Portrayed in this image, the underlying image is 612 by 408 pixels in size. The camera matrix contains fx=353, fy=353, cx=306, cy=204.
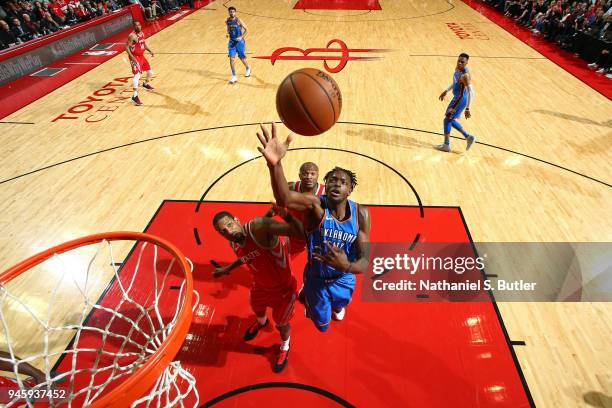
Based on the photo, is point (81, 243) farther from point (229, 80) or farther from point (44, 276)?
point (229, 80)

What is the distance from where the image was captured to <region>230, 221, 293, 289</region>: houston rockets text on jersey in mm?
2672

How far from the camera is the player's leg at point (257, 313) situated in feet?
9.44

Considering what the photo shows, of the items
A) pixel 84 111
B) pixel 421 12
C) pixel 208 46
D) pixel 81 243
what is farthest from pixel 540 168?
pixel 421 12

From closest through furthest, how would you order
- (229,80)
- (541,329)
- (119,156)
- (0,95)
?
(541,329) → (119,156) → (0,95) → (229,80)

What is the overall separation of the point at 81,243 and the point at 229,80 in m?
7.31

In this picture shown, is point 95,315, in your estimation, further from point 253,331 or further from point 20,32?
point 20,32

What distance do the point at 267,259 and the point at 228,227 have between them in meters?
0.38

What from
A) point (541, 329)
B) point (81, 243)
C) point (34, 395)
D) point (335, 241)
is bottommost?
point (541, 329)

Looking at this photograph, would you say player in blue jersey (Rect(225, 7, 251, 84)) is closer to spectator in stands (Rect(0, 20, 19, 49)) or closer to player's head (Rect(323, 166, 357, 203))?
spectator in stands (Rect(0, 20, 19, 49))

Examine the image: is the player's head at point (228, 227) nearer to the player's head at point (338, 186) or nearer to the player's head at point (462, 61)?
the player's head at point (338, 186)

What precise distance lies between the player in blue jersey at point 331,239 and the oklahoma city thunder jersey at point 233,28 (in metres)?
6.81

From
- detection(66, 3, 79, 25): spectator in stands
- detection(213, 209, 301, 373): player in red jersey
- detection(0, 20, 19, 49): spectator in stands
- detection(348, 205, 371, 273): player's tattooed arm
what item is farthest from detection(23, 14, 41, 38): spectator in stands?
detection(348, 205, 371, 273): player's tattooed arm

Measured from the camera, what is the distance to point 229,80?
8977mm
